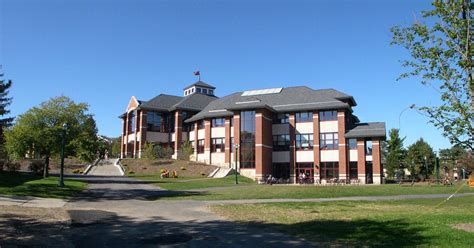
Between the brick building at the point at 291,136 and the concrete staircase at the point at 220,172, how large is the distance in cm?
204

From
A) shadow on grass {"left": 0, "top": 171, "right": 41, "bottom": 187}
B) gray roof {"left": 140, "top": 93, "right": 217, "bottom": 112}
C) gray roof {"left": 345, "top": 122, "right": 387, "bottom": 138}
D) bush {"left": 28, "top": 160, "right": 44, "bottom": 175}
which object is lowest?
shadow on grass {"left": 0, "top": 171, "right": 41, "bottom": 187}

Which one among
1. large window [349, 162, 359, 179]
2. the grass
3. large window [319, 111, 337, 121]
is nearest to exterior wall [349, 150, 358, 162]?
large window [349, 162, 359, 179]

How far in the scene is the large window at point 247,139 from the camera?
54.1 m

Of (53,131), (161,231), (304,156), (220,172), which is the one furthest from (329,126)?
(161,231)

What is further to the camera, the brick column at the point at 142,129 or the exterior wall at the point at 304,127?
the brick column at the point at 142,129

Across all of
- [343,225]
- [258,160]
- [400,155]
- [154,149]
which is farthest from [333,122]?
[343,225]

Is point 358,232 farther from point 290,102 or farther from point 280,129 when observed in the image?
point 290,102

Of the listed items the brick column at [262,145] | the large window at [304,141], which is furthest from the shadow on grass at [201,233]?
the large window at [304,141]

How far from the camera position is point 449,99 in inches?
350

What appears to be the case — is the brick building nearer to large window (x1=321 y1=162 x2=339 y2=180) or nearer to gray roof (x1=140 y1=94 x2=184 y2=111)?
large window (x1=321 y1=162 x2=339 y2=180)

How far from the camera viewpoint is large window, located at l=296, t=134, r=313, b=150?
182 ft

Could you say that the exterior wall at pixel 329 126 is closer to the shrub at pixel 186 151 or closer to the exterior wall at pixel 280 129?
the exterior wall at pixel 280 129

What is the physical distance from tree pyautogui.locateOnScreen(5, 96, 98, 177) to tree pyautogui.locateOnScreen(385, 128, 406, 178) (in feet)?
162

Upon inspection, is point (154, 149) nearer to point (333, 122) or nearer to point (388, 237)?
point (333, 122)
